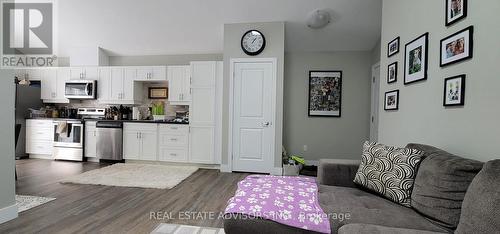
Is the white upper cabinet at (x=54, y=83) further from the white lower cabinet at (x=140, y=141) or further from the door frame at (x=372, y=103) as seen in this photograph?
the door frame at (x=372, y=103)

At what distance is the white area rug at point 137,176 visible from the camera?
3574 mm

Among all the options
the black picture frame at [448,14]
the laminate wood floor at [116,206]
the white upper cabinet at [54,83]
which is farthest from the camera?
the white upper cabinet at [54,83]

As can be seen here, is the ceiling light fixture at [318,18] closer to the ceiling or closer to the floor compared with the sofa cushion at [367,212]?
→ closer to the ceiling

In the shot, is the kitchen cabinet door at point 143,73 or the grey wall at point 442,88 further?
the kitchen cabinet door at point 143,73

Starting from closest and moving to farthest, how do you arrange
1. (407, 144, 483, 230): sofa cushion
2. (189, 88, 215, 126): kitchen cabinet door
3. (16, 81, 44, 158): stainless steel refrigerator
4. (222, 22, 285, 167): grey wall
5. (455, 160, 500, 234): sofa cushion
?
(455, 160, 500, 234): sofa cushion < (407, 144, 483, 230): sofa cushion < (222, 22, 285, 167): grey wall < (189, 88, 215, 126): kitchen cabinet door < (16, 81, 44, 158): stainless steel refrigerator

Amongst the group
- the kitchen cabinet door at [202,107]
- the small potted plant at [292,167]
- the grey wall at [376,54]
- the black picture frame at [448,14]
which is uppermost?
the grey wall at [376,54]

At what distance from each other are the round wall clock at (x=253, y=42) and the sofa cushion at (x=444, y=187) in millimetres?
3165

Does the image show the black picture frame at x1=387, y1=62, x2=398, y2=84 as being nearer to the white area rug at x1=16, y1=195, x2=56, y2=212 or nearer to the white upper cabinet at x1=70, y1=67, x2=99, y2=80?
the white area rug at x1=16, y1=195, x2=56, y2=212

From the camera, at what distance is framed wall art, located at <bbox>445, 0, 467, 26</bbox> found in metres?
1.67

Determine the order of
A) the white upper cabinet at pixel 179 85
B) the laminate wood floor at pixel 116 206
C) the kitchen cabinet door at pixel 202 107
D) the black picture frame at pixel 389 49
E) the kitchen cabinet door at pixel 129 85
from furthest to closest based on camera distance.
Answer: the kitchen cabinet door at pixel 129 85 < the white upper cabinet at pixel 179 85 < the kitchen cabinet door at pixel 202 107 < the black picture frame at pixel 389 49 < the laminate wood floor at pixel 116 206

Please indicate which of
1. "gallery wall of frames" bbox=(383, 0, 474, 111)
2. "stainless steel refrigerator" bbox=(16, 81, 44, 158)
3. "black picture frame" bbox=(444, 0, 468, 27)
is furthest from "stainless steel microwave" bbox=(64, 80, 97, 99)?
"black picture frame" bbox=(444, 0, 468, 27)

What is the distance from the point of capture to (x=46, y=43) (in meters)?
5.57

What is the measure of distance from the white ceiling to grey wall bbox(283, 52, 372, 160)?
0.85 ft

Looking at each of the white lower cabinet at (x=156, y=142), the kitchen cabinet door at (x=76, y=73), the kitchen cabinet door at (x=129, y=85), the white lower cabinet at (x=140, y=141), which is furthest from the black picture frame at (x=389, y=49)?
the kitchen cabinet door at (x=76, y=73)
